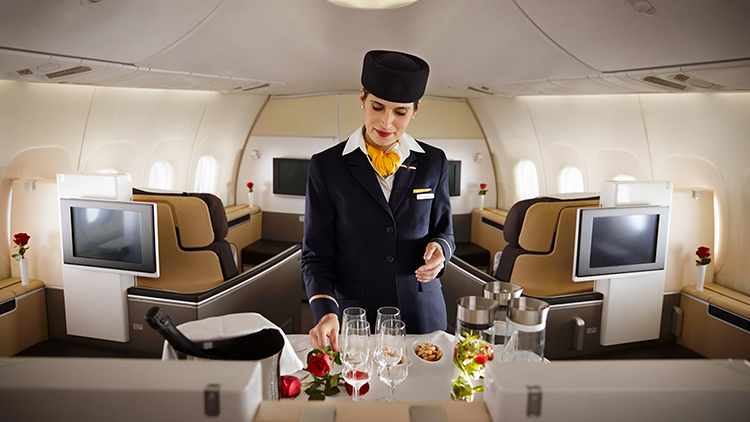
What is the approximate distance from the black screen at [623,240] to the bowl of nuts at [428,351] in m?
2.24

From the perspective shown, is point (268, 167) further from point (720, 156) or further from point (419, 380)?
point (419, 380)

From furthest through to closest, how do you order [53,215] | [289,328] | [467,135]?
[467,135]
[289,328]
[53,215]

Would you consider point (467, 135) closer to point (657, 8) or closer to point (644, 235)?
point (644, 235)

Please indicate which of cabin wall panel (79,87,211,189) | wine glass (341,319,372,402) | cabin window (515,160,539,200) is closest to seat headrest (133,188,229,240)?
cabin wall panel (79,87,211,189)

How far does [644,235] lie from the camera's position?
3.51 metres

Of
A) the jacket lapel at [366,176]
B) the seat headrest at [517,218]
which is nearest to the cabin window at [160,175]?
the seat headrest at [517,218]

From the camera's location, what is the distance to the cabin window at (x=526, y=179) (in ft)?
24.0

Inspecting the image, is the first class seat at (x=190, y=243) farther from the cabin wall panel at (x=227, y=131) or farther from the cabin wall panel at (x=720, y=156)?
the cabin wall panel at (x=720, y=156)

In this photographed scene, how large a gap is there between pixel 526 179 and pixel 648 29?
5.20 meters

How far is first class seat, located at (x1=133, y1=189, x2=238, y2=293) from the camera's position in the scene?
376cm

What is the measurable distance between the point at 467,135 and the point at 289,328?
4.73 m

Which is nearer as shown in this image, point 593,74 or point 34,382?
point 34,382

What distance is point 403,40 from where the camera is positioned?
141 inches

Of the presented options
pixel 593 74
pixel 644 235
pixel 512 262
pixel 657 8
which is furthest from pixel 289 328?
pixel 657 8
